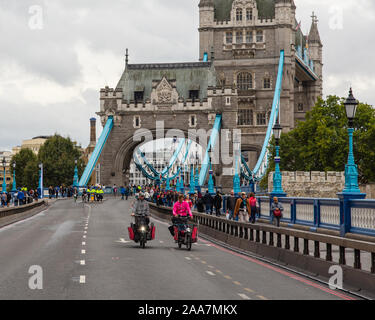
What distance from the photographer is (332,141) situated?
6962 centimetres

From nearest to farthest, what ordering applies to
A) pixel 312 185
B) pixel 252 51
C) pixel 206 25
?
1. pixel 312 185
2. pixel 252 51
3. pixel 206 25

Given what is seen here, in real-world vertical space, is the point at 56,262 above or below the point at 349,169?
below

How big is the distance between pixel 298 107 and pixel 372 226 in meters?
99.4

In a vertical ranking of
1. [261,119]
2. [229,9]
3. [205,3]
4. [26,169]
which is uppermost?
[205,3]

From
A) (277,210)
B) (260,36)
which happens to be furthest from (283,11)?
(277,210)

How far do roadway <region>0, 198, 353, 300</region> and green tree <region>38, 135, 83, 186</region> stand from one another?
3818 inches

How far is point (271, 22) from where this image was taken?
328 ft

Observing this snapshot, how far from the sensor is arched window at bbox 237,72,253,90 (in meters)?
99.0

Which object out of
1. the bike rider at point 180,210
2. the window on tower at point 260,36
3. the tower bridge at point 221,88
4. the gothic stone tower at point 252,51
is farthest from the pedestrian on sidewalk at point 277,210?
the window on tower at point 260,36

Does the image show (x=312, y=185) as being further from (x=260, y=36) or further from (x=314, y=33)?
(x=314, y=33)

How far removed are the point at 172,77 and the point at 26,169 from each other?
38.6 meters

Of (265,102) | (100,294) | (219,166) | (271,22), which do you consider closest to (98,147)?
(219,166)

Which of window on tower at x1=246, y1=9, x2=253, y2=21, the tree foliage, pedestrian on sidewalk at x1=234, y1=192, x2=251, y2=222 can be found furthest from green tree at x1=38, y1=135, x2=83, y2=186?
pedestrian on sidewalk at x1=234, y1=192, x2=251, y2=222
